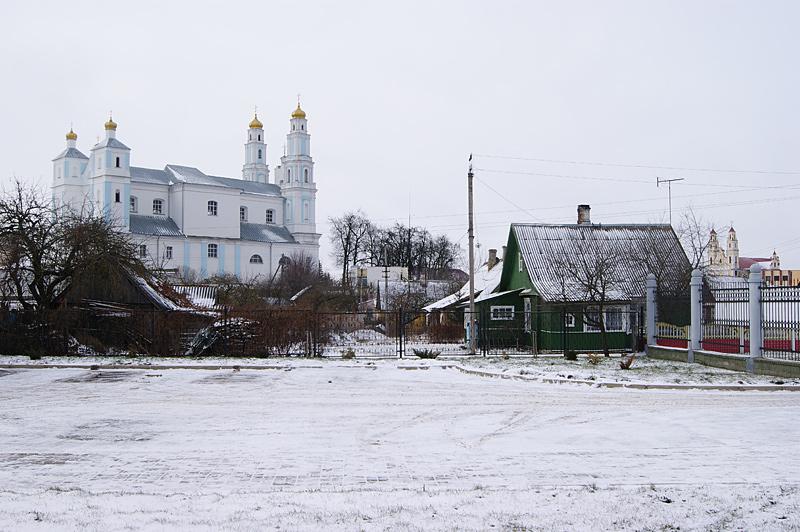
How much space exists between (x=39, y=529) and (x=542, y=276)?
31.3 m

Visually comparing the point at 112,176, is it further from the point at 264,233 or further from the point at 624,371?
the point at 624,371

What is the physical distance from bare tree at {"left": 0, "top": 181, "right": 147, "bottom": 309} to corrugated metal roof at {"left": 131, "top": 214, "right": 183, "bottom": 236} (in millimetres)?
59992

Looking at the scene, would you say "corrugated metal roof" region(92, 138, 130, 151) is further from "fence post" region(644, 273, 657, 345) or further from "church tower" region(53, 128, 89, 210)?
"fence post" region(644, 273, 657, 345)

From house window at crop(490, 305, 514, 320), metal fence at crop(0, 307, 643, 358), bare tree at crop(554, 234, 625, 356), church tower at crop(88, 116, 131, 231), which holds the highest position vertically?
church tower at crop(88, 116, 131, 231)

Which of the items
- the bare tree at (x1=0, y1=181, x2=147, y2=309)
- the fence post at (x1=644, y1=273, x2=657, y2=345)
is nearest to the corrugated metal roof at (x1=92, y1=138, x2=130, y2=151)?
the bare tree at (x1=0, y1=181, x2=147, y2=309)

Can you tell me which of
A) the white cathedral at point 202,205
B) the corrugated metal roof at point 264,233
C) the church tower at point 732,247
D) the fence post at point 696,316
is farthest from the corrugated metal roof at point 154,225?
the church tower at point 732,247

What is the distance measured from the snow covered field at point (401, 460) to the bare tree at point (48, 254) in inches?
542

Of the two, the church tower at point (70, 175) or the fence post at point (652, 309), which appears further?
the church tower at point (70, 175)

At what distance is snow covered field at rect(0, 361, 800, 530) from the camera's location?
24.6ft

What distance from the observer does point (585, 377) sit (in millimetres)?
20359

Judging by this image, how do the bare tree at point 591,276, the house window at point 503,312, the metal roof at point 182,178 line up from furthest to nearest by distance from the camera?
the metal roof at point 182,178 → the house window at point 503,312 → the bare tree at point 591,276

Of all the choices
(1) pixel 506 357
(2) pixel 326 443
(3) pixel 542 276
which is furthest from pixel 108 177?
(2) pixel 326 443

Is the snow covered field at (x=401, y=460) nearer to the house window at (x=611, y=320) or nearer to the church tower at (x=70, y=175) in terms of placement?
the house window at (x=611, y=320)

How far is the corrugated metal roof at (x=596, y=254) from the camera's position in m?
36.0
